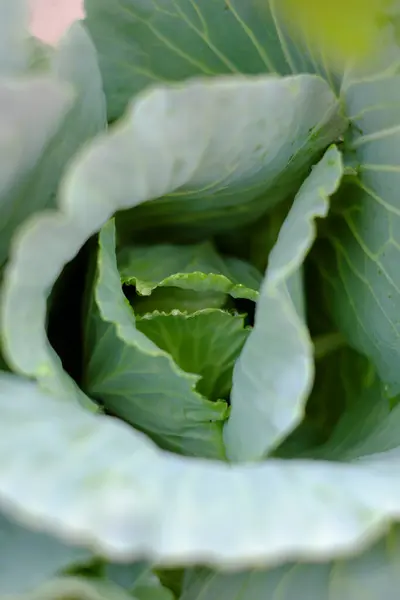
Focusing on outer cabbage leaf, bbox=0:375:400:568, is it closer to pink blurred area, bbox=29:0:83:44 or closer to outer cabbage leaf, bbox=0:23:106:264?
outer cabbage leaf, bbox=0:23:106:264

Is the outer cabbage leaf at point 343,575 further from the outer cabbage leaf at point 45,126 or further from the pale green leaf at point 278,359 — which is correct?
the outer cabbage leaf at point 45,126

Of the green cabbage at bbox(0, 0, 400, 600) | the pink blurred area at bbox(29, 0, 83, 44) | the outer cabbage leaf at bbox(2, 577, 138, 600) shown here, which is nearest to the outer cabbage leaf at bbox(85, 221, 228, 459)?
the green cabbage at bbox(0, 0, 400, 600)

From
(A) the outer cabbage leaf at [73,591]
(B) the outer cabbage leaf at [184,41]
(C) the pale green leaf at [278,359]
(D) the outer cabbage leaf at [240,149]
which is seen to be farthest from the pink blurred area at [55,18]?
(A) the outer cabbage leaf at [73,591]

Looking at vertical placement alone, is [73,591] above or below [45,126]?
below

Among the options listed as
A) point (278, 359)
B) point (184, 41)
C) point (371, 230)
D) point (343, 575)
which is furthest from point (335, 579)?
point (184, 41)

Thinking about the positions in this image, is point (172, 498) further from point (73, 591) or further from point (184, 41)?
point (184, 41)
